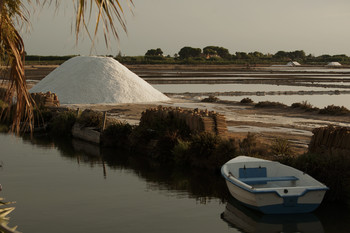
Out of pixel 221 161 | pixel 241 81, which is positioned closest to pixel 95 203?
pixel 221 161

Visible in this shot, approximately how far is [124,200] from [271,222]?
127 inches

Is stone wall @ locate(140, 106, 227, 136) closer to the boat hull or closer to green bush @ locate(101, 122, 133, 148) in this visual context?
green bush @ locate(101, 122, 133, 148)

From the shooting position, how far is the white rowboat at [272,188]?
959 centimetres

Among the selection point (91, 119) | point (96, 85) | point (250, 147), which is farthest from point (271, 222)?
point (96, 85)

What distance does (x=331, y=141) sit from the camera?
40.4ft

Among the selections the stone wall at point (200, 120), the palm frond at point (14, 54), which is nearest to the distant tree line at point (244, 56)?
the stone wall at point (200, 120)

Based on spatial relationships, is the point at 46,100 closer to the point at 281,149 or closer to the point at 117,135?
the point at 117,135

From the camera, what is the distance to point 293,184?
34.7ft

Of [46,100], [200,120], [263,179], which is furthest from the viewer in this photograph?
[46,100]

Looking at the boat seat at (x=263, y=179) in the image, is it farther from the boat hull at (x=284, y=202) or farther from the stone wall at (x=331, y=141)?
the stone wall at (x=331, y=141)

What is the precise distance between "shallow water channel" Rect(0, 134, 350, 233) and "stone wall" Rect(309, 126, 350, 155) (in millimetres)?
1761

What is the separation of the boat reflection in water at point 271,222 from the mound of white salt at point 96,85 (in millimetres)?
19889

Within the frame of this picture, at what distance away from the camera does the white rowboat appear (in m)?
9.59

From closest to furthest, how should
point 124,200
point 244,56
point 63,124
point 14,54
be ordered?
point 14,54 < point 124,200 < point 63,124 < point 244,56
